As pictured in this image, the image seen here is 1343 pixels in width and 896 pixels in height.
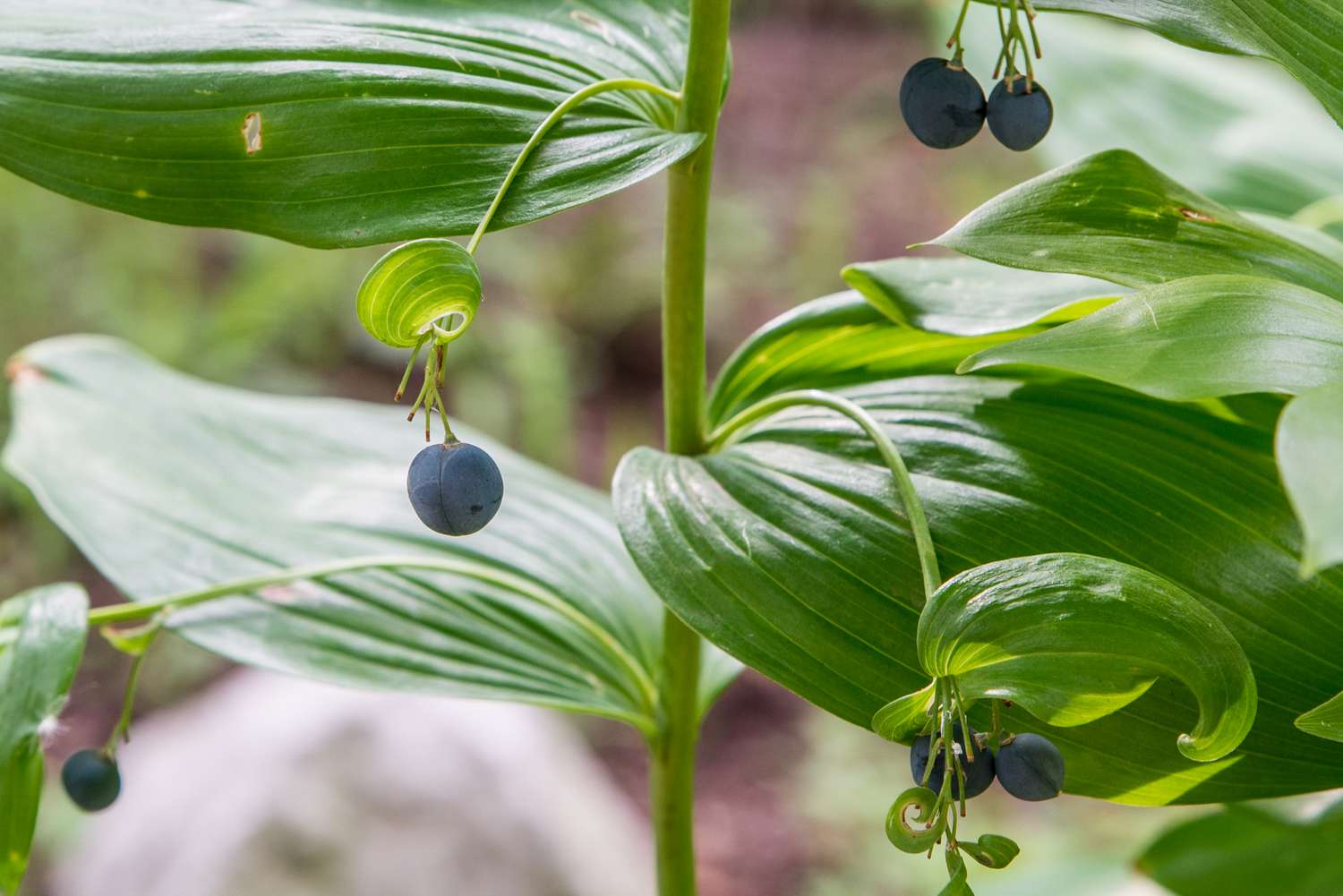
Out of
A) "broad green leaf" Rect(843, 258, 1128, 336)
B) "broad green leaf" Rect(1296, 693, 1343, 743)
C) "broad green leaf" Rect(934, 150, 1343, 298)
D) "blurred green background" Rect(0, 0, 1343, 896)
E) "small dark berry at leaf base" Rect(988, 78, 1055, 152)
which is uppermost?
"small dark berry at leaf base" Rect(988, 78, 1055, 152)

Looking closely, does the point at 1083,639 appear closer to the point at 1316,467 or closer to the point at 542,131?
the point at 1316,467

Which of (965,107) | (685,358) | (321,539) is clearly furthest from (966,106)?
(321,539)

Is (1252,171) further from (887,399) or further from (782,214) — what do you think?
(782,214)

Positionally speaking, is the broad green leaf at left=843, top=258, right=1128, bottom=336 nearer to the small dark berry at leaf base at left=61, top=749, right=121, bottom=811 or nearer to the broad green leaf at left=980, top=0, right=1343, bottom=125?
the broad green leaf at left=980, top=0, right=1343, bottom=125

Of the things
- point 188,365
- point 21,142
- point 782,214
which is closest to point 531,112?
point 21,142

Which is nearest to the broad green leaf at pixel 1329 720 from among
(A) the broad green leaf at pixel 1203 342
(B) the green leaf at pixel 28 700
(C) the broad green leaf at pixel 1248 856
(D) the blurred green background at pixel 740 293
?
(A) the broad green leaf at pixel 1203 342

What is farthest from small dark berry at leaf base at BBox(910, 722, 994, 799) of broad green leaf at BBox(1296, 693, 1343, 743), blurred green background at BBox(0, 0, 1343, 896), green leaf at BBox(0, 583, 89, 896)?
blurred green background at BBox(0, 0, 1343, 896)

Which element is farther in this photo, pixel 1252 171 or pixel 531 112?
pixel 1252 171
